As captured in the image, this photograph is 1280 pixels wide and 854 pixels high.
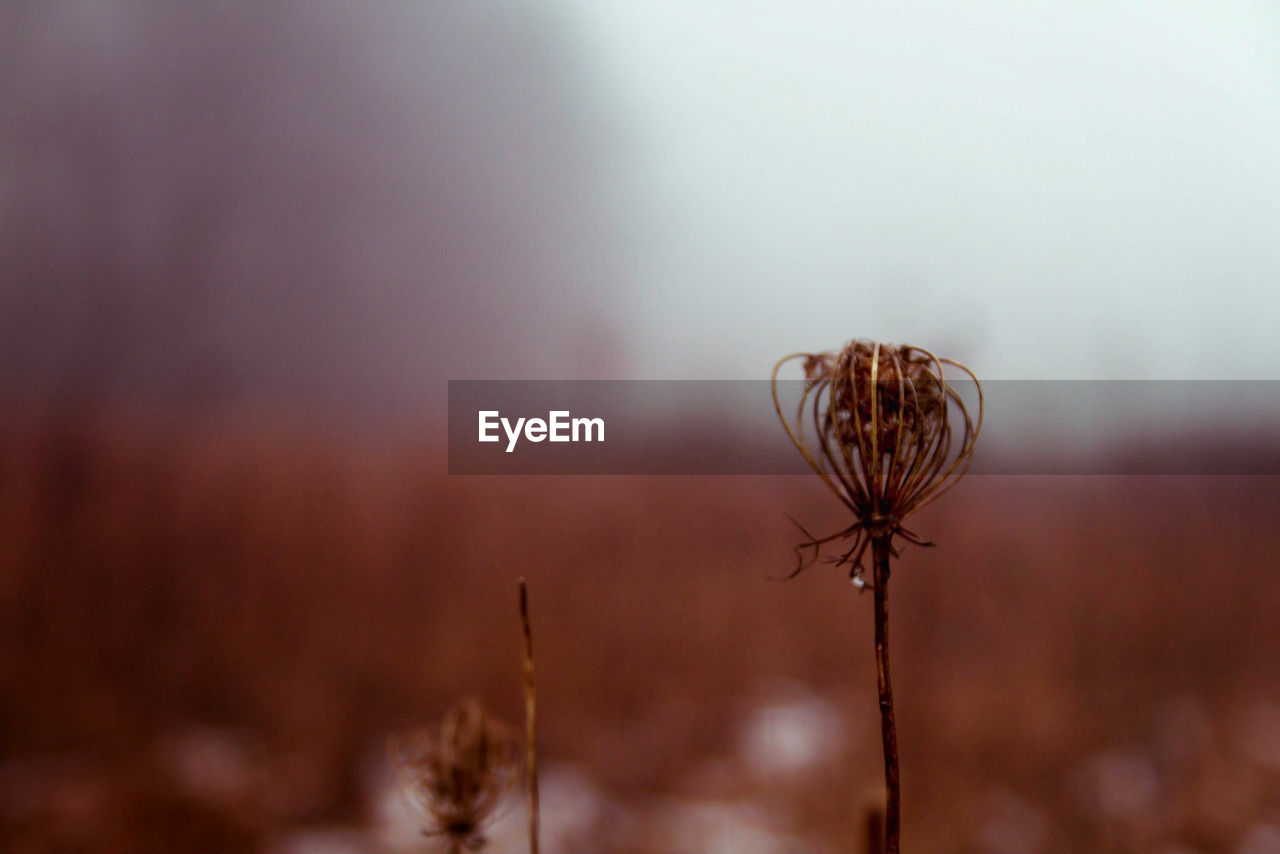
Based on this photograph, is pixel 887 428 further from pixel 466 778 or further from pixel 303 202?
pixel 303 202

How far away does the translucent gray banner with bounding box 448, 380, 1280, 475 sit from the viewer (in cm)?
97

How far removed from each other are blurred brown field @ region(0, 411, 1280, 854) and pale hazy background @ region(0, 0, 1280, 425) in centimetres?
15

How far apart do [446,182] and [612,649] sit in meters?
0.75

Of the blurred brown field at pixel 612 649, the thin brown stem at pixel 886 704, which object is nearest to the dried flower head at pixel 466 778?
the thin brown stem at pixel 886 704

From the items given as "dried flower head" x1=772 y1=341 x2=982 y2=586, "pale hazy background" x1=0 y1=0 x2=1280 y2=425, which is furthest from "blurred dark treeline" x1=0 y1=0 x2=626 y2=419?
"dried flower head" x1=772 y1=341 x2=982 y2=586

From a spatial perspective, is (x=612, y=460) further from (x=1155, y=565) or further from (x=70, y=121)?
(x=70, y=121)

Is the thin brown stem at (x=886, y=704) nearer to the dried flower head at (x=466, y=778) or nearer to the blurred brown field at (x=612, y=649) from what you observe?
the dried flower head at (x=466, y=778)

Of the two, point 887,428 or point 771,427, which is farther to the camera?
point 771,427

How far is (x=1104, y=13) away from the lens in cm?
98

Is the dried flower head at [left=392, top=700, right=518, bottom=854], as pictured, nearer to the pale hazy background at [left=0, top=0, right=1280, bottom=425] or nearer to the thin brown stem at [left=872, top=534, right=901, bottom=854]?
the thin brown stem at [left=872, top=534, right=901, bottom=854]

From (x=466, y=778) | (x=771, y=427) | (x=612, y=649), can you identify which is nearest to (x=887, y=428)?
(x=466, y=778)

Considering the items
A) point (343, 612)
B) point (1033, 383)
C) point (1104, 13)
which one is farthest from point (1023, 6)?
point (343, 612)

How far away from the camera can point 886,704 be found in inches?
19.4

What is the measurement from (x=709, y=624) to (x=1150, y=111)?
0.94 m
